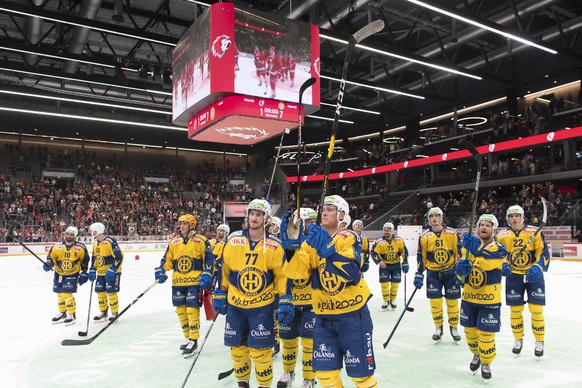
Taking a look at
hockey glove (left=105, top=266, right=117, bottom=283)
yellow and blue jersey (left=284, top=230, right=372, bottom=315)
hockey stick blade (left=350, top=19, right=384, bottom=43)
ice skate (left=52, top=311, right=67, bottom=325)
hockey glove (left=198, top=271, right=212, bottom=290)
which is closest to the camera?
yellow and blue jersey (left=284, top=230, right=372, bottom=315)

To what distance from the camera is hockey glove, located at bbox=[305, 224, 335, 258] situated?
309cm

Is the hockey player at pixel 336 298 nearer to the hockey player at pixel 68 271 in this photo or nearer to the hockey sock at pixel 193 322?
the hockey sock at pixel 193 322

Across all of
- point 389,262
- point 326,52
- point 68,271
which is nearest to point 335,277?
point 68,271

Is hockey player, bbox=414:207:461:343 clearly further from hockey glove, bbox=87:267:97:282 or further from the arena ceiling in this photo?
the arena ceiling

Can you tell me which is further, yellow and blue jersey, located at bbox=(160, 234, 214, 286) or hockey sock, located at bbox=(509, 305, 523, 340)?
yellow and blue jersey, located at bbox=(160, 234, 214, 286)

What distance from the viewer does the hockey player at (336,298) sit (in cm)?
305

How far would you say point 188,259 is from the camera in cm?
556

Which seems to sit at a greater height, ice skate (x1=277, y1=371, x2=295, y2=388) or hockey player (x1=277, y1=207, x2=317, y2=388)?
hockey player (x1=277, y1=207, x2=317, y2=388)

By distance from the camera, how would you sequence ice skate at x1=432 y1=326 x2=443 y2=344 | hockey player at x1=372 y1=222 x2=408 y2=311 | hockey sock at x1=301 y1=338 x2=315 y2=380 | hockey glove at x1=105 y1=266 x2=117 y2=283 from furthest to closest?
hockey player at x1=372 y1=222 x2=408 y2=311, hockey glove at x1=105 y1=266 x2=117 y2=283, ice skate at x1=432 y1=326 x2=443 y2=344, hockey sock at x1=301 y1=338 x2=315 y2=380

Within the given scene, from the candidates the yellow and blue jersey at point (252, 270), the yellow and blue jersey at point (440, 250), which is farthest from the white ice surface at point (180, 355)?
the yellow and blue jersey at point (252, 270)

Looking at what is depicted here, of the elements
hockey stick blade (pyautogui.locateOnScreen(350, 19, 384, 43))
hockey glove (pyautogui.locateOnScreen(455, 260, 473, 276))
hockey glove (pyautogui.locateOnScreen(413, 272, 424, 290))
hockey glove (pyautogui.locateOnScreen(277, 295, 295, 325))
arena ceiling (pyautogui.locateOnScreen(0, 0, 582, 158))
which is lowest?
hockey glove (pyautogui.locateOnScreen(413, 272, 424, 290))

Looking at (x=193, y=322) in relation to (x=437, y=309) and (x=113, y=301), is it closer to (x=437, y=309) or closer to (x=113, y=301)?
(x=113, y=301)

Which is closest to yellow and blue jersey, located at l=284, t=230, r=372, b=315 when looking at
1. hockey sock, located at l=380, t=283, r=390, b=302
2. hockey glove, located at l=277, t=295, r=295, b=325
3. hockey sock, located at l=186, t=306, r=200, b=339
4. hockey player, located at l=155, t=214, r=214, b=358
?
hockey glove, located at l=277, t=295, r=295, b=325

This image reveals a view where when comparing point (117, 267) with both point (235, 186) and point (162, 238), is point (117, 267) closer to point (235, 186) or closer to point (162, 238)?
point (162, 238)
